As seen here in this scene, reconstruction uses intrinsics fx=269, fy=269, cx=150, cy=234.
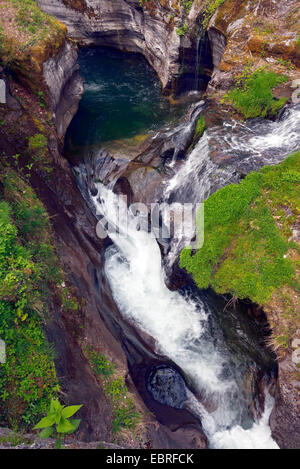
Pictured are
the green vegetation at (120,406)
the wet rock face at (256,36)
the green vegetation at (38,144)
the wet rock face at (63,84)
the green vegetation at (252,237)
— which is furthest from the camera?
the wet rock face at (256,36)

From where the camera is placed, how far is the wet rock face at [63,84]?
1271 cm

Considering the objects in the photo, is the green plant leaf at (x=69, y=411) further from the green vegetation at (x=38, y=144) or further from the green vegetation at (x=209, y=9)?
the green vegetation at (x=209, y=9)

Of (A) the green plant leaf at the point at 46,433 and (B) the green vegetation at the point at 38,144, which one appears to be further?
(B) the green vegetation at the point at 38,144

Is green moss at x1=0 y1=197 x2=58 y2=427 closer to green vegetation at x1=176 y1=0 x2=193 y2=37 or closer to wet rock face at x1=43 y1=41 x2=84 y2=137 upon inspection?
wet rock face at x1=43 y1=41 x2=84 y2=137

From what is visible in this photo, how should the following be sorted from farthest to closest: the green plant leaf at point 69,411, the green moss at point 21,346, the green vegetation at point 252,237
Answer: the green vegetation at point 252,237, the green moss at point 21,346, the green plant leaf at point 69,411

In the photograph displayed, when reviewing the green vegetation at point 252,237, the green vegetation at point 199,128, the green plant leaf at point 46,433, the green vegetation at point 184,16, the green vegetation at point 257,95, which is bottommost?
the green plant leaf at point 46,433

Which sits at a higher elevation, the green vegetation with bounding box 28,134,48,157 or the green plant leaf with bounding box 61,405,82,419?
the green vegetation with bounding box 28,134,48,157

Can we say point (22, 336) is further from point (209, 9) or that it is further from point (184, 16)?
point (184, 16)

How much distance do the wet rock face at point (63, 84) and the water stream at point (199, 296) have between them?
2926 mm

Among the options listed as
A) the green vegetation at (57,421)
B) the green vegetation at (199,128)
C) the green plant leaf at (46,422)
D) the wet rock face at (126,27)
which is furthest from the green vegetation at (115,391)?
the wet rock face at (126,27)

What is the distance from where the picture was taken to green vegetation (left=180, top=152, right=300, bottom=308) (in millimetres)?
8484

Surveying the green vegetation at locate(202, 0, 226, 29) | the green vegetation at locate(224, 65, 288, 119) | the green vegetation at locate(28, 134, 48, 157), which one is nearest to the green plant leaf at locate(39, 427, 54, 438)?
the green vegetation at locate(28, 134, 48, 157)

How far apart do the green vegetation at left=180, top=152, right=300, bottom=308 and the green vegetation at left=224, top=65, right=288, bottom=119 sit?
4333 millimetres
